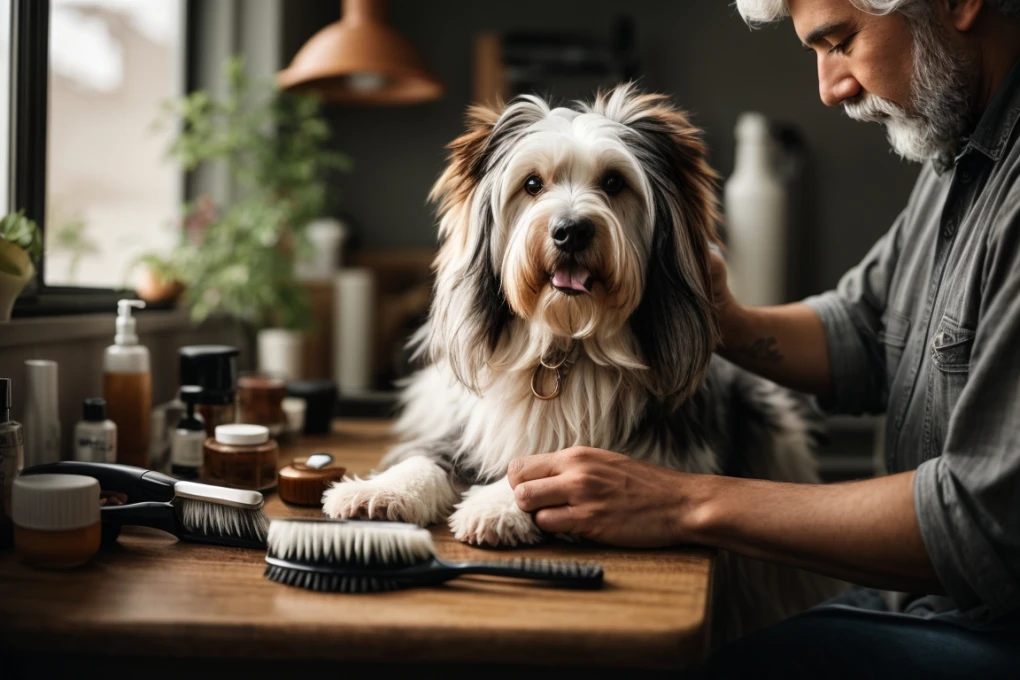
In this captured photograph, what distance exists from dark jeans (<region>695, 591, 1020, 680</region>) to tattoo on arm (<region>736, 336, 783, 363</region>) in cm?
52

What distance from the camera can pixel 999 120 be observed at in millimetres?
1396

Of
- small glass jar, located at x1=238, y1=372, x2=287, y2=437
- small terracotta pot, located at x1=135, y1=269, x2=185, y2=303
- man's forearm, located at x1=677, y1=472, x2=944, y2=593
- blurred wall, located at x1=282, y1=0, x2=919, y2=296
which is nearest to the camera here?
man's forearm, located at x1=677, y1=472, x2=944, y2=593

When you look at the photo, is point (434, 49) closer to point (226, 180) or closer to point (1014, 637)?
point (226, 180)

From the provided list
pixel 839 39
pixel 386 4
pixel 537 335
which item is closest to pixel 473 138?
pixel 537 335

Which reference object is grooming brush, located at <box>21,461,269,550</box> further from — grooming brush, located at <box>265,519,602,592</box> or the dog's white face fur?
the dog's white face fur

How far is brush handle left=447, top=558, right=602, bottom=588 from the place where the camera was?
3.34 feet

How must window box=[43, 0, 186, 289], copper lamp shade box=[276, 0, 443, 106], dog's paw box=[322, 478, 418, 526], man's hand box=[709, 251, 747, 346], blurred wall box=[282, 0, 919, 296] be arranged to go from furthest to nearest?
blurred wall box=[282, 0, 919, 296] < copper lamp shade box=[276, 0, 443, 106] < window box=[43, 0, 186, 289] < man's hand box=[709, 251, 747, 346] < dog's paw box=[322, 478, 418, 526]

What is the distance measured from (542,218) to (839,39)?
604 millimetres

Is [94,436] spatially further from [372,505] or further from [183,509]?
[372,505]

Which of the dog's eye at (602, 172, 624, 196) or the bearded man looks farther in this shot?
the dog's eye at (602, 172, 624, 196)

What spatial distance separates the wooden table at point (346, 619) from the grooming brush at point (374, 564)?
16mm

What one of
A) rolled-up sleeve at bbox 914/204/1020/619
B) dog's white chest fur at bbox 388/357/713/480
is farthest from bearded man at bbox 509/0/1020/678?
dog's white chest fur at bbox 388/357/713/480

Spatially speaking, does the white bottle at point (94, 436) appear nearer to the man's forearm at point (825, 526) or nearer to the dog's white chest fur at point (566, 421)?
the dog's white chest fur at point (566, 421)

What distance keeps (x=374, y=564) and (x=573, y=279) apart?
53cm
